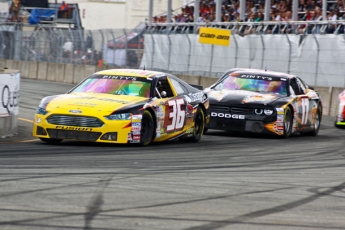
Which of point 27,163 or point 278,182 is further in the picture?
point 27,163

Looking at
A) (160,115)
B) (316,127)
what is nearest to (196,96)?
(160,115)

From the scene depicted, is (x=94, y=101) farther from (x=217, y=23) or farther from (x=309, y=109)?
(x=217, y=23)

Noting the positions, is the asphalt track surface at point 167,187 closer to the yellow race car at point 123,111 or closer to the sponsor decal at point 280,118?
the yellow race car at point 123,111

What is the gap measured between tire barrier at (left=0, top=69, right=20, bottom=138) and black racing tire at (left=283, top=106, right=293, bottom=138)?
528 centimetres

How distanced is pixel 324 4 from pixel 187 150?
51.6 ft

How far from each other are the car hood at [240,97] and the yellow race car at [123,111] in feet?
4.72

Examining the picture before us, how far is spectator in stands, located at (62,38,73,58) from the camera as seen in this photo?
3866 cm

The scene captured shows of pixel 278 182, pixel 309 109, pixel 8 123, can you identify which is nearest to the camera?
pixel 278 182

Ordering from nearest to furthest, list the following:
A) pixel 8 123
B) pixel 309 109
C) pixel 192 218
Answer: pixel 192 218
pixel 8 123
pixel 309 109

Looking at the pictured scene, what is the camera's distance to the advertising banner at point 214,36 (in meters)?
29.1

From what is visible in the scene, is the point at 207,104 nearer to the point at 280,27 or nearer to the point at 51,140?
the point at 51,140

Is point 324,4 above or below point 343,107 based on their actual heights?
above

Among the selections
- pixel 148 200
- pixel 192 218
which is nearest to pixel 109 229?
pixel 192 218

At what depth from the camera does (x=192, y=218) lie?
21.6 feet
